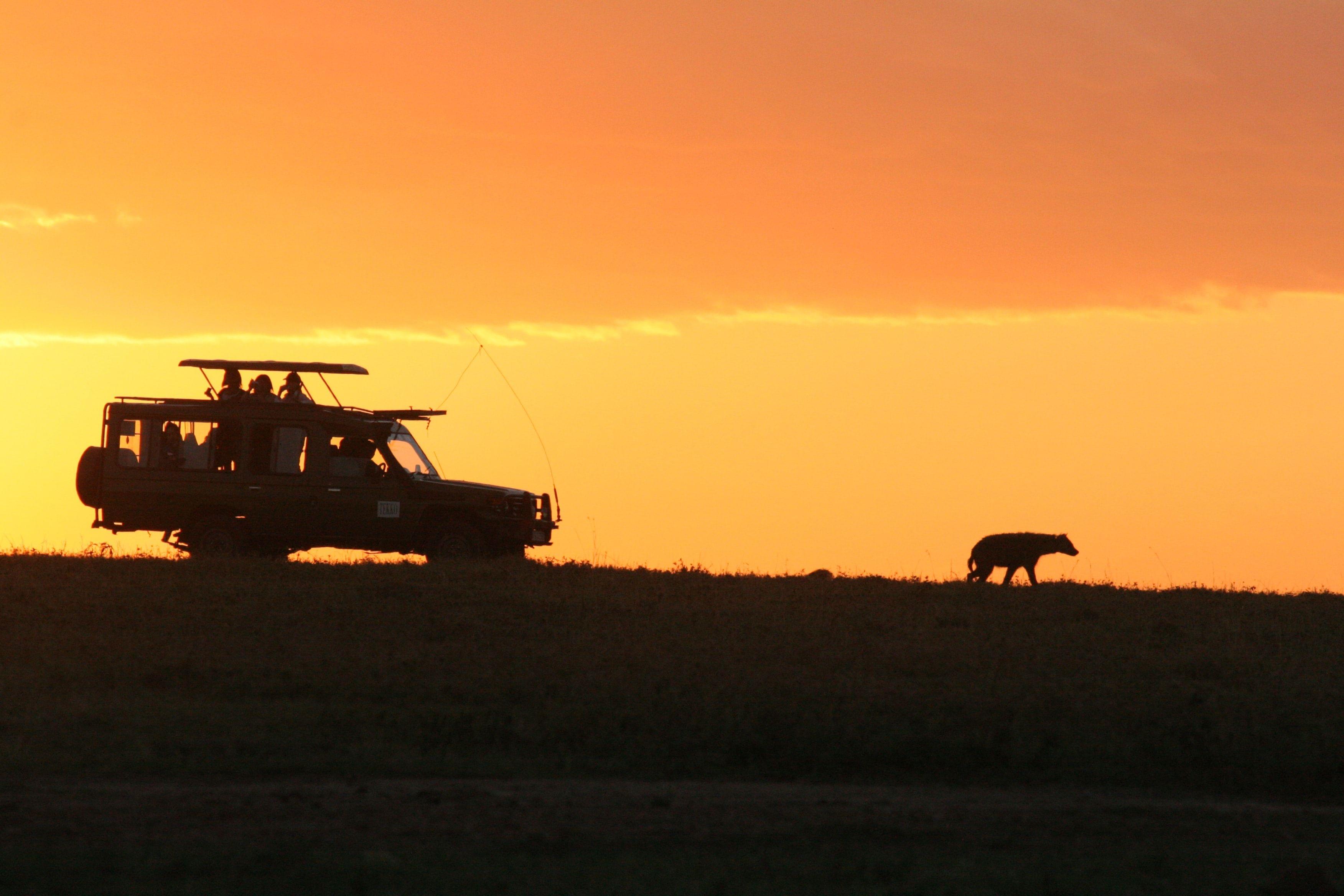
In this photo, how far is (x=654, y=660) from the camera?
16.6 metres

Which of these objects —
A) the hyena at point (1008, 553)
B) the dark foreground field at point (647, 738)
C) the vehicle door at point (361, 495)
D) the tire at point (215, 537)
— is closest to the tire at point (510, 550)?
the vehicle door at point (361, 495)

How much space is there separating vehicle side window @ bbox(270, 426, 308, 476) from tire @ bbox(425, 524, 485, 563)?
2.35 metres

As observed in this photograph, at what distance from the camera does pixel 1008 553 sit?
29078 mm

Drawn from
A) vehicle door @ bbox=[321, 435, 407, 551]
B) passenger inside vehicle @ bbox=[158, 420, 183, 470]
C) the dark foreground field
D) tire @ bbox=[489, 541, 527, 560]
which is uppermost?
passenger inside vehicle @ bbox=[158, 420, 183, 470]

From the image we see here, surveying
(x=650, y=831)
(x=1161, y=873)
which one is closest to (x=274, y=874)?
(x=650, y=831)

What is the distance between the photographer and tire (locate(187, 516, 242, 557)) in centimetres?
2466

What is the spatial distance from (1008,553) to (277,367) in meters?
13.6

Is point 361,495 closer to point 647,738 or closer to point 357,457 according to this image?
point 357,457

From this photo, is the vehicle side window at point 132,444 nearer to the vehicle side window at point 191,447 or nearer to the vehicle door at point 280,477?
the vehicle side window at point 191,447

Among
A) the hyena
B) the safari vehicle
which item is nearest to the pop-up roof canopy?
the safari vehicle

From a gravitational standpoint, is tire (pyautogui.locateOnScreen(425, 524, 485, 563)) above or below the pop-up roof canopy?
below

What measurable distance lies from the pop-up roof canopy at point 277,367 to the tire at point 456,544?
2880mm

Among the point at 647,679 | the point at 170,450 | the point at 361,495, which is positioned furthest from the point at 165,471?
the point at 647,679

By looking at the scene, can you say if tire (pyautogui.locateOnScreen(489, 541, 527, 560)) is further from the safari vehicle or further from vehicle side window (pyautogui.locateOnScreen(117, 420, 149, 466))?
vehicle side window (pyautogui.locateOnScreen(117, 420, 149, 466))
